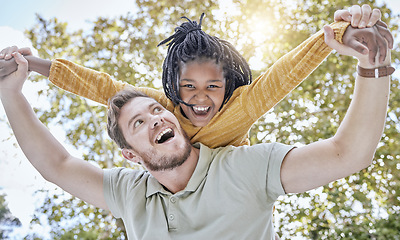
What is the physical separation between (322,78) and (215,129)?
307 cm

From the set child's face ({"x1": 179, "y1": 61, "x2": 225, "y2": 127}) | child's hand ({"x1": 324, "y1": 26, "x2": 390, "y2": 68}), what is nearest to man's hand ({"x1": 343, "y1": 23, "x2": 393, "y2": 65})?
child's hand ({"x1": 324, "y1": 26, "x2": 390, "y2": 68})

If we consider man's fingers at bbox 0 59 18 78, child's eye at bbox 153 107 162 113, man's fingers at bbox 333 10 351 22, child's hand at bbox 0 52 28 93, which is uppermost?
man's fingers at bbox 0 59 18 78

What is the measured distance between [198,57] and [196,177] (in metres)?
0.45

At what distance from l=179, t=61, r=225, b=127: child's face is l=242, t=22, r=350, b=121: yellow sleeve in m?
0.10

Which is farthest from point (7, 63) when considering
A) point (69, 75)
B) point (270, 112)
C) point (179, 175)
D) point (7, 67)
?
point (270, 112)

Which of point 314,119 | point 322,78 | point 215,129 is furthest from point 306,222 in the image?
point 215,129

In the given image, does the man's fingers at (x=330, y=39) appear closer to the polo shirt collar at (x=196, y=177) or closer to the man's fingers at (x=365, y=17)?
the man's fingers at (x=365, y=17)

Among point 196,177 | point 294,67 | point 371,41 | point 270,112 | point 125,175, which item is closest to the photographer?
point 371,41

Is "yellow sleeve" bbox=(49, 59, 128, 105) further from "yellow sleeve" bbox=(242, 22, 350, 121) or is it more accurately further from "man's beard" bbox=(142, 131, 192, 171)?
"yellow sleeve" bbox=(242, 22, 350, 121)

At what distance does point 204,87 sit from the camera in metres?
1.63

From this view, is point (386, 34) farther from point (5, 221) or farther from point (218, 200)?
point (5, 221)

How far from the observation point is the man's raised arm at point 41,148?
1.66m

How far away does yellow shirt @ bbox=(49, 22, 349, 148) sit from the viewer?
1379 millimetres

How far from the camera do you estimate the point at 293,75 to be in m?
1.41
